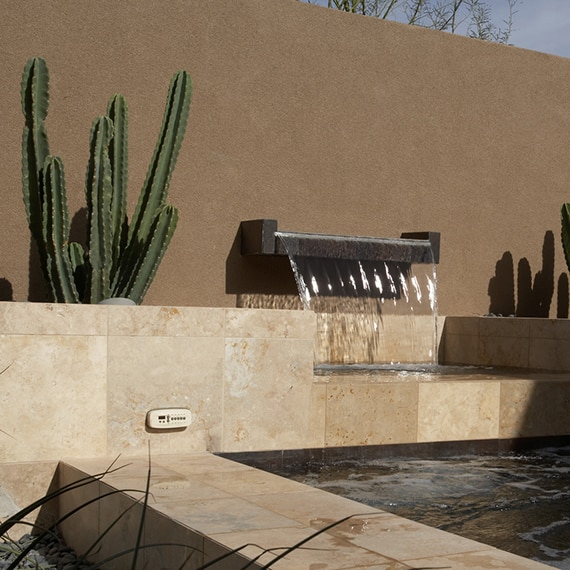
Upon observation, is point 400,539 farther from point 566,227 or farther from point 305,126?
point 566,227

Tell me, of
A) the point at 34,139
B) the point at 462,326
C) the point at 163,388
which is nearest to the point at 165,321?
the point at 163,388

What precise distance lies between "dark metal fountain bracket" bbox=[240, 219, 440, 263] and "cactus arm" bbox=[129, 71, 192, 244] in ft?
4.73

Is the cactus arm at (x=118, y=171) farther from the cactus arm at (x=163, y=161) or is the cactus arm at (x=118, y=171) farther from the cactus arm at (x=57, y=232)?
the cactus arm at (x=57, y=232)

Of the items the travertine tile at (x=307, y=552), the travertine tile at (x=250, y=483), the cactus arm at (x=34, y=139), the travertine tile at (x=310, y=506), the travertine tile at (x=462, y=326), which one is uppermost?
the cactus arm at (x=34, y=139)

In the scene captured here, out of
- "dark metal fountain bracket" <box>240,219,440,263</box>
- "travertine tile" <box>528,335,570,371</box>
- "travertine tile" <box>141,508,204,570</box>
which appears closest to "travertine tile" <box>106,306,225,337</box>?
"travertine tile" <box>141,508,204,570</box>

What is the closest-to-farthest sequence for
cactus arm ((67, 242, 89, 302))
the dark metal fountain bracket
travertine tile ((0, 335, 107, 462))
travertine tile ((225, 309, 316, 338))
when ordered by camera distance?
travertine tile ((0, 335, 107, 462))
travertine tile ((225, 309, 316, 338))
cactus arm ((67, 242, 89, 302))
the dark metal fountain bracket

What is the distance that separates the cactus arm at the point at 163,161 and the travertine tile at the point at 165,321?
1108 mm

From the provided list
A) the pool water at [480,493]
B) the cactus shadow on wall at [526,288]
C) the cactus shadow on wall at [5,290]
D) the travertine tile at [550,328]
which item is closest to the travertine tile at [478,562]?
the pool water at [480,493]

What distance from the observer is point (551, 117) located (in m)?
9.35

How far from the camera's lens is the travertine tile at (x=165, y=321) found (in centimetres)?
447

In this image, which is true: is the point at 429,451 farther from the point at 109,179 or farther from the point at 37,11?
the point at 37,11

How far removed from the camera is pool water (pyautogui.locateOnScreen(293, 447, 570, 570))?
140 inches

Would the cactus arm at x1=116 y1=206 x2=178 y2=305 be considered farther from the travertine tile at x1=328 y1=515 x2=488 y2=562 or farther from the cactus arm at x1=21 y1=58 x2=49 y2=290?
the travertine tile at x1=328 y1=515 x2=488 y2=562

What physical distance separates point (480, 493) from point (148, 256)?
238cm
